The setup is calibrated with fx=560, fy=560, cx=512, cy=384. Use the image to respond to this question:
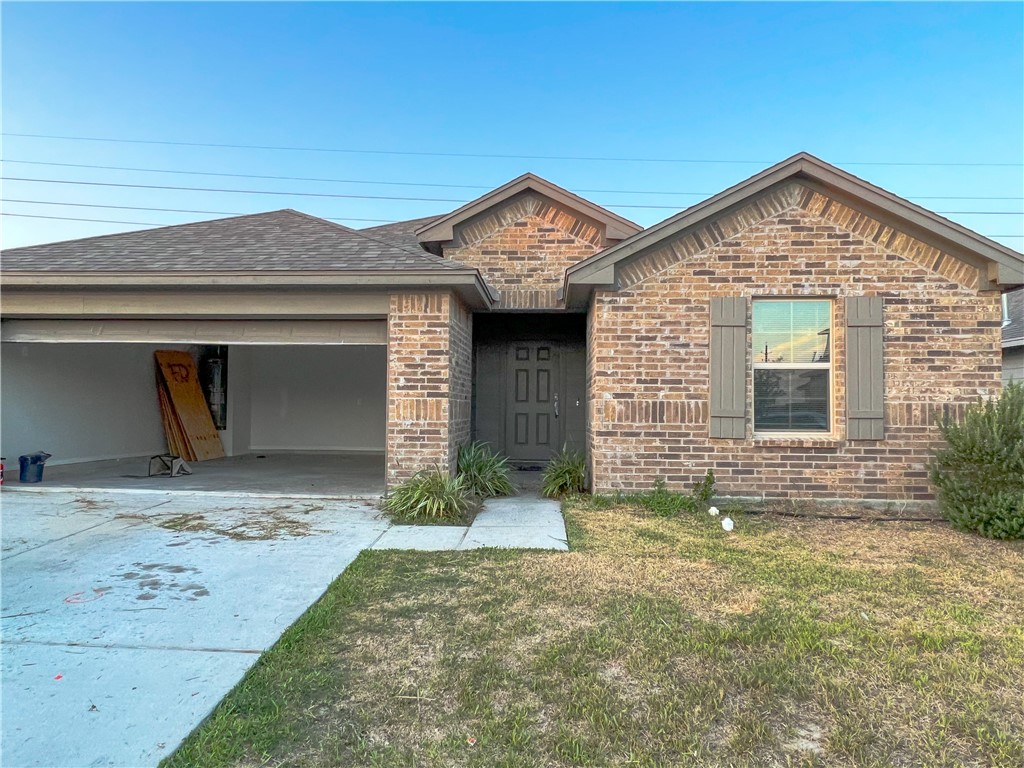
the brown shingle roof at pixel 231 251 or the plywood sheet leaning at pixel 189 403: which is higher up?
the brown shingle roof at pixel 231 251

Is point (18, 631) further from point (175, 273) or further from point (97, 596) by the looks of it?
point (175, 273)

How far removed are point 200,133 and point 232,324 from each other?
22.3 metres

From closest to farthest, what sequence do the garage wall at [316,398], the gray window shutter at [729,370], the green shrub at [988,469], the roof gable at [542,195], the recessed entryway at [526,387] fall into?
the green shrub at [988,469] → the gray window shutter at [729,370] → the roof gable at [542,195] → the recessed entryway at [526,387] → the garage wall at [316,398]

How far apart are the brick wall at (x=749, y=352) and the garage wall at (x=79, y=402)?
8.74m

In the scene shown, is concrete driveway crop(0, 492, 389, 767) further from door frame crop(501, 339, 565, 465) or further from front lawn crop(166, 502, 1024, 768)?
door frame crop(501, 339, 565, 465)

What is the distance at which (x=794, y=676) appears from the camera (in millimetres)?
2773

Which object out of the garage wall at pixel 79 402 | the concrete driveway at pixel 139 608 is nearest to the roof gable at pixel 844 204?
the concrete driveway at pixel 139 608

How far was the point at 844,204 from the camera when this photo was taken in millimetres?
6789

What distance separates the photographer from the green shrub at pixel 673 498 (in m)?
6.54

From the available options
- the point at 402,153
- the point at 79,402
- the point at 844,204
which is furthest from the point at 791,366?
the point at 402,153

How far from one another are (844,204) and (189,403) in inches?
489

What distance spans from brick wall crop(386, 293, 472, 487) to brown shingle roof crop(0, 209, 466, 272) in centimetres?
58

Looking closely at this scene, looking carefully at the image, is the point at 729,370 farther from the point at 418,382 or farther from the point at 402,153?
the point at 402,153

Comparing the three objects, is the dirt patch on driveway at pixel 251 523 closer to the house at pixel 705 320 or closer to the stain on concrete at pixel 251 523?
the stain on concrete at pixel 251 523
